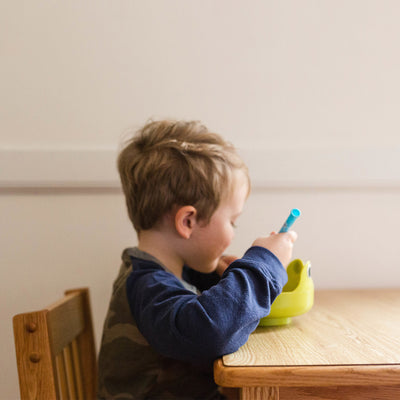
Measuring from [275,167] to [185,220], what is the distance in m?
0.44

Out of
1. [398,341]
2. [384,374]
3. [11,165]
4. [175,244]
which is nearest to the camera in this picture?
[384,374]

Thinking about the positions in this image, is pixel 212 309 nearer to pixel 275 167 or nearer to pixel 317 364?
pixel 317 364

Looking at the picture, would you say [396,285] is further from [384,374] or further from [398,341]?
[384,374]

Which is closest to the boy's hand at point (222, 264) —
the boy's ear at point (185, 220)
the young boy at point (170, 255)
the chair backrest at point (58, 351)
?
the young boy at point (170, 255)

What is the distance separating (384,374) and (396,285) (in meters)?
0.80

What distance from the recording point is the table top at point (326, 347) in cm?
52

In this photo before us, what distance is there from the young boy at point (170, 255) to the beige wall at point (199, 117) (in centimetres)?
30

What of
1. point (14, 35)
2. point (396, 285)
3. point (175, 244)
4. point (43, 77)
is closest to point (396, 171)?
point (396, 285)

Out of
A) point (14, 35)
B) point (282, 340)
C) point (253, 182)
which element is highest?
point (14, 35)

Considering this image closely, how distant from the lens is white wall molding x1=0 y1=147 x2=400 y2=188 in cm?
116

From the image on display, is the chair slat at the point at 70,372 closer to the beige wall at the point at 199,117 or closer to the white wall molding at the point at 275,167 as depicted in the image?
the beige wall at the point at 199,117

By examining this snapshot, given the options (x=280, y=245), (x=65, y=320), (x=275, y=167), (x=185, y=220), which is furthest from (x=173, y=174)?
(x=275, y=167)

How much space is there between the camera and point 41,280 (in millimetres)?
1190

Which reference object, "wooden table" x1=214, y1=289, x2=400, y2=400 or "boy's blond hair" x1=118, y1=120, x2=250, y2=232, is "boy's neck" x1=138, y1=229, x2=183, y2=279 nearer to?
"boy's blond hair" x1=118, y1=120, x2=250, y2=232
